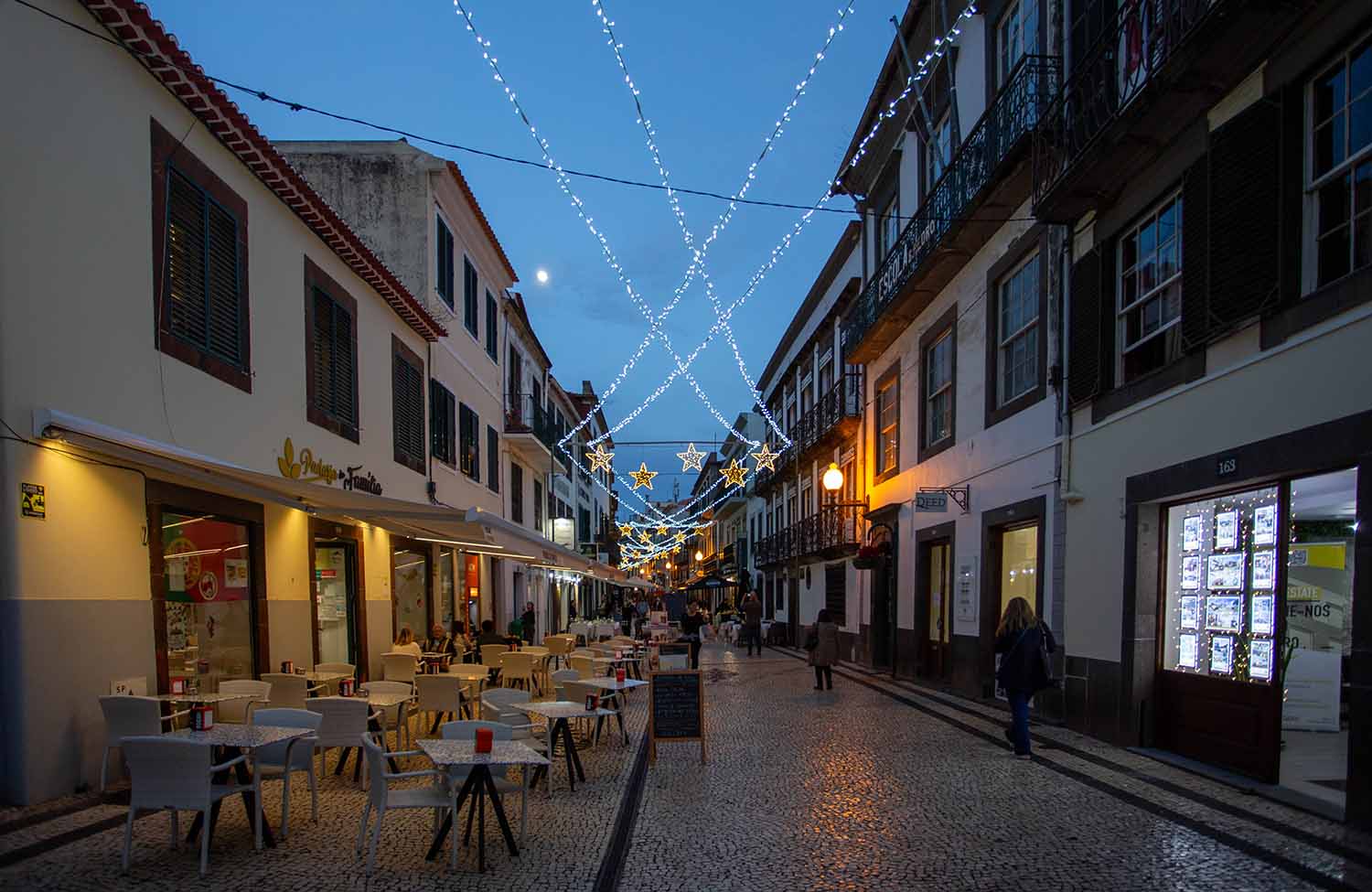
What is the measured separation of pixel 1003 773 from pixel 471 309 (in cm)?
1635

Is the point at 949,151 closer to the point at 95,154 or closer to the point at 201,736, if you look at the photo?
the point at 95,154

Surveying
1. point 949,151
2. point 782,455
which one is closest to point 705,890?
point 949,151

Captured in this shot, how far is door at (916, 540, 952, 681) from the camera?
15422mm

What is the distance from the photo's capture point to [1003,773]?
27.4 ft

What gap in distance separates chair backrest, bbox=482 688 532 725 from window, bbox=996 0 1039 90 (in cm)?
951

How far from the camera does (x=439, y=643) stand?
15812mm

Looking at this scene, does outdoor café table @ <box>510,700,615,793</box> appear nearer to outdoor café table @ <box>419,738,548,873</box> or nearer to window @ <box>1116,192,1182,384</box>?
outdoor café table @ <box>419,738,548,873</box>

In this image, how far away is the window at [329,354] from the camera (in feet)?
40.0

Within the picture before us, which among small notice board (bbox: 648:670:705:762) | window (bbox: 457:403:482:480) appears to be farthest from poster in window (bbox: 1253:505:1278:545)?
window (bbox: 457:403:482:480)

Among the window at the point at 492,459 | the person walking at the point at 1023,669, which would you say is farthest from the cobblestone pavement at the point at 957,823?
the window at the point at 492,459

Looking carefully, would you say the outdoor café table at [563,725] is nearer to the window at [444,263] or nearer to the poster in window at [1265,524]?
the poster in window at [1265,524]

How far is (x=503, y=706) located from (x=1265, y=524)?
258 inches

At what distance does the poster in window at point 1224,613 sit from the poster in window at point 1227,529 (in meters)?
0.46

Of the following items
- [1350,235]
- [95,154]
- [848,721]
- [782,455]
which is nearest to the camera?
[1350,235]
